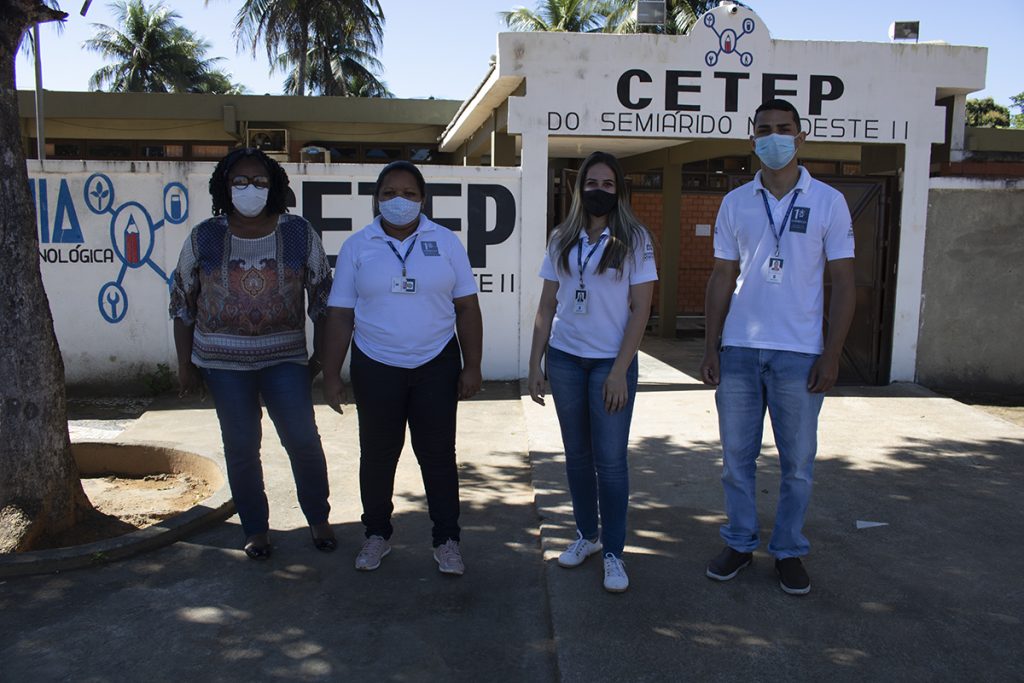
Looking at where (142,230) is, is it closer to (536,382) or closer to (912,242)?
(536,382)

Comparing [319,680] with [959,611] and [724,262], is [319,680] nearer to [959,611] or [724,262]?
[724,262]

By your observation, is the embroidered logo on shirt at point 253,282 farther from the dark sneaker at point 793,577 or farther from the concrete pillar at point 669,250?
the concrete pillar at point 669,250

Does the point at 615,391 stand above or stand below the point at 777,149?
below

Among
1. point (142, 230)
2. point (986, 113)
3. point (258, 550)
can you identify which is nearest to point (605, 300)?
point (258, 550)

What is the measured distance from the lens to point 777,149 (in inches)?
136

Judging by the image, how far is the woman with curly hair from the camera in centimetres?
375

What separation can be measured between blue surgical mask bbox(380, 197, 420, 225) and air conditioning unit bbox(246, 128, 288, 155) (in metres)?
13.4

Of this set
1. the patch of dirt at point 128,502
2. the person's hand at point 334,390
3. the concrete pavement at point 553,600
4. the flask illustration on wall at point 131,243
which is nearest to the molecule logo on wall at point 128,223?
the flask illustration on wall at point 131,243

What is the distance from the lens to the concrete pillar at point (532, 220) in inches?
318

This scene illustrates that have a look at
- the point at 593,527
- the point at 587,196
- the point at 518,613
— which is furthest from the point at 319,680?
the point at 587,196

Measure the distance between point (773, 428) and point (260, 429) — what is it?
228 centimetres

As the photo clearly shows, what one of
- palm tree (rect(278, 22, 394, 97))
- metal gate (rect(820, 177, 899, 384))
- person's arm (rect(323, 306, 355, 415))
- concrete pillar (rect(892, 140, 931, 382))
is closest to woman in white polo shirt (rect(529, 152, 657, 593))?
person's arm (rect(323, 306, 355, 415))

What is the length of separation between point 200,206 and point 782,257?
604 centimetres

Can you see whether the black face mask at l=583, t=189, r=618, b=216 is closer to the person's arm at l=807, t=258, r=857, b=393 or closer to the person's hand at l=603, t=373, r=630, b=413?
the person's hand at l=603, t=373, r=630, b=413
